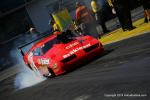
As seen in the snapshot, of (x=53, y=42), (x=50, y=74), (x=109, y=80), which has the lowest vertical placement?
(x=109, y=80)

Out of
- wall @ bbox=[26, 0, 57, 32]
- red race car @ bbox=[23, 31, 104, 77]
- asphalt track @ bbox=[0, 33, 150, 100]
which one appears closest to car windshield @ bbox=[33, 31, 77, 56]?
red race car @ bbox=[23, 31, 104, 77]

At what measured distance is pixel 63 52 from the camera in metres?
11.4

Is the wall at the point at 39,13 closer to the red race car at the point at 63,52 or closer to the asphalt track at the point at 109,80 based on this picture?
the red race car at the point at 63,52

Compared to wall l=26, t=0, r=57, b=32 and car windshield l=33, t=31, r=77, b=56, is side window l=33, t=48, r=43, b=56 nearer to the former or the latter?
car windshield l=33, t=31, r=77, b=56

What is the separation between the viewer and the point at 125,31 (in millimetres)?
15102

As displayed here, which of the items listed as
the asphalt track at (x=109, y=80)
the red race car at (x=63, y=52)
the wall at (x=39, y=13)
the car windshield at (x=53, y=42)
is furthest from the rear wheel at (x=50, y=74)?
the wall at (x=39, y=13)

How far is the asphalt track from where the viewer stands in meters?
6.95

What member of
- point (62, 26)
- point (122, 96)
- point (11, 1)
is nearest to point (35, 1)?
point (11, 1)

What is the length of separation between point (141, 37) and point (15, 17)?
21.7 m

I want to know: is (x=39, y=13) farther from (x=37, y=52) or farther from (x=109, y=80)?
(x=109, y=80)

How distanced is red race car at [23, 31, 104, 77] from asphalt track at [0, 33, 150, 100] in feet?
0.95

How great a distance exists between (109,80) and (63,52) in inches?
137

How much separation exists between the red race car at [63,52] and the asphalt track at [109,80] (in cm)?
29

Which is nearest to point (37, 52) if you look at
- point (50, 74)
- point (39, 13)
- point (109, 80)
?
point (50, 74)
